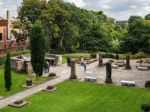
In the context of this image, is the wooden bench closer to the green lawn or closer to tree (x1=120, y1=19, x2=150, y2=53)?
the green lawn

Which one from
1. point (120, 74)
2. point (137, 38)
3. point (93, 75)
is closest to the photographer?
point (93, 75)

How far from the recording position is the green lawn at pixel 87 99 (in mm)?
27047

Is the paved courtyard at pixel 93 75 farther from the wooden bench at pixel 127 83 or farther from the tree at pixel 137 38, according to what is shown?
the tree at pixel 137 38

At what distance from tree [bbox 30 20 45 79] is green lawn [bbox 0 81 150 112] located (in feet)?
11.7

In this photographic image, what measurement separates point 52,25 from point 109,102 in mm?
33325

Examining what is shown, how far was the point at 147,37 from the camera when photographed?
64188mm

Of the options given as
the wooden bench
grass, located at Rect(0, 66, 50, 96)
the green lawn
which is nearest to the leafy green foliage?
grass, located at Rect(0, 66, 50, 96)

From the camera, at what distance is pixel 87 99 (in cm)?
3011

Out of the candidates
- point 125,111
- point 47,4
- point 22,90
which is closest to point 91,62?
point 47,4

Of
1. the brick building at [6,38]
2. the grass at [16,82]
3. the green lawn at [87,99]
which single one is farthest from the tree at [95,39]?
the green lawn at [87,99]

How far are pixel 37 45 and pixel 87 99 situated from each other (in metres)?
9.60

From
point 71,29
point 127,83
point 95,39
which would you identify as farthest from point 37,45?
point 95,39

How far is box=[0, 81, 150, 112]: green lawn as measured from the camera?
27.0 metres

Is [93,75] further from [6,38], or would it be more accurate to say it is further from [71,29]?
[6,38]
